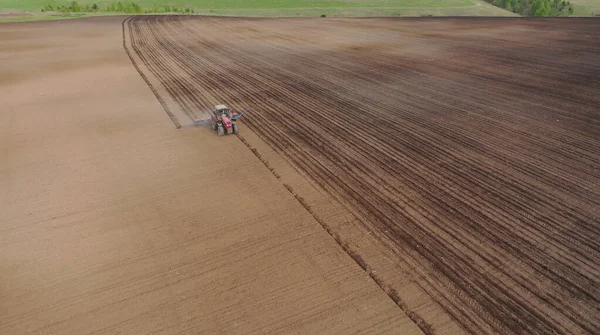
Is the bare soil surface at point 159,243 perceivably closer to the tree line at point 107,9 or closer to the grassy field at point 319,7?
the grassy field at point 319,7

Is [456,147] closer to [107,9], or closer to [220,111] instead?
[220,111]

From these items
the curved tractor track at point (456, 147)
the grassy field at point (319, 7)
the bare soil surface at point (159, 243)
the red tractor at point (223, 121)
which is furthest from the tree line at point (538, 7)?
the bare soil surface at point (159, 243)

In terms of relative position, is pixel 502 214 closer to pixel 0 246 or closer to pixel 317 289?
pixel 317 289

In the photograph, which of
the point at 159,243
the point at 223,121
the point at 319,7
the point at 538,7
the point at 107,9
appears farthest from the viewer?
the point at 538,7

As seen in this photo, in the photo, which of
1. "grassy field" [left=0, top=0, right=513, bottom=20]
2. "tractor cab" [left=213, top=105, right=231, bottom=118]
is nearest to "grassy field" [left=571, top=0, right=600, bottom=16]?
"grassy field" [left=0, top=0, right=513, bottom=20]

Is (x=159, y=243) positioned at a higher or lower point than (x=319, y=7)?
lower

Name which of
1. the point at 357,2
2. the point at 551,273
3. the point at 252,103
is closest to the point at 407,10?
the point at 357,2

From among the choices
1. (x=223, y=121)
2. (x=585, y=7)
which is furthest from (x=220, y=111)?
(x=585, y=7)
